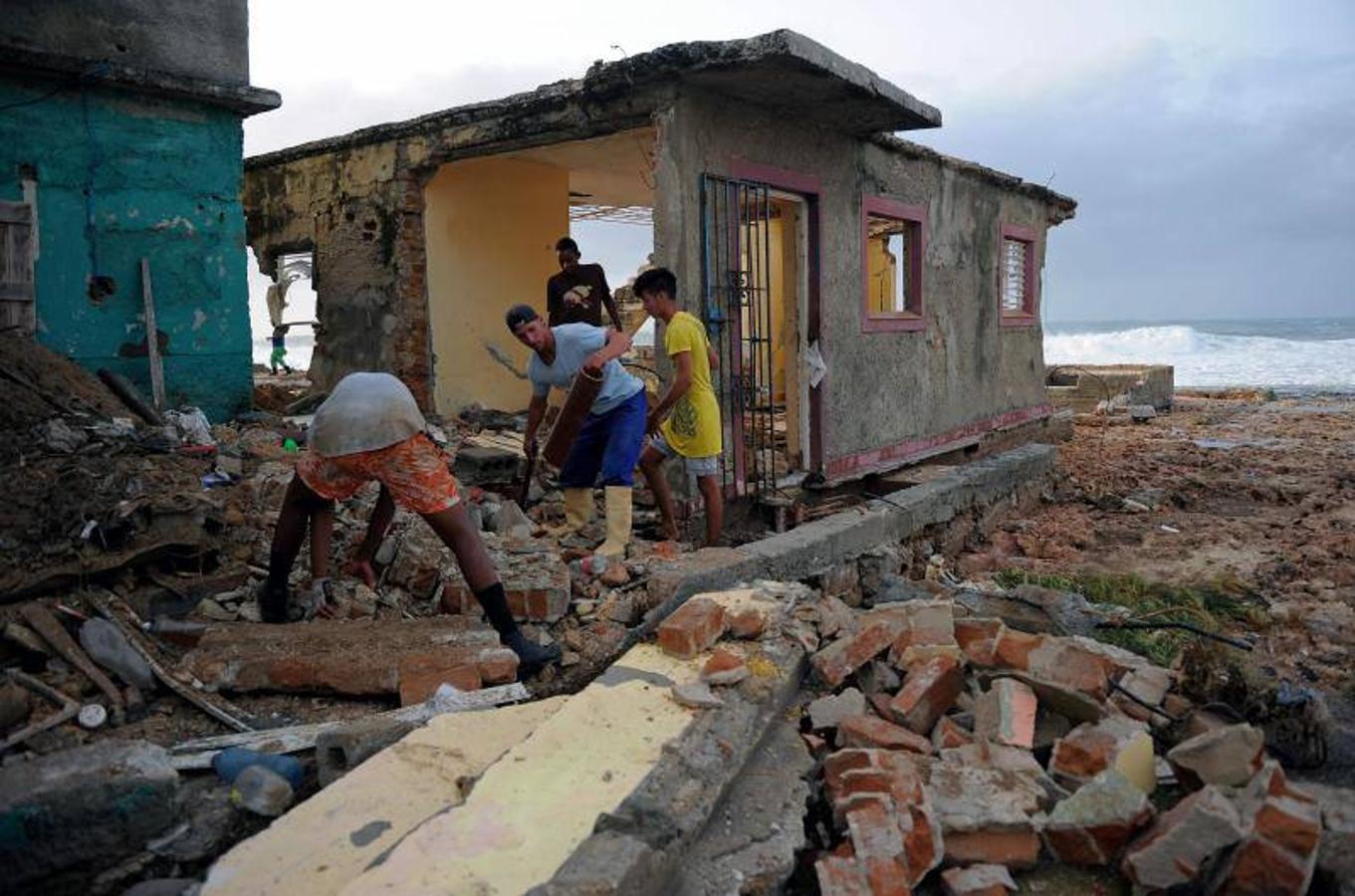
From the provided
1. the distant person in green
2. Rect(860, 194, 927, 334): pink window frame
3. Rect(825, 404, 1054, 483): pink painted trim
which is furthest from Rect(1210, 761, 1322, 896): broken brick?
the distant person in green

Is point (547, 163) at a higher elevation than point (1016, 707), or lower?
higher

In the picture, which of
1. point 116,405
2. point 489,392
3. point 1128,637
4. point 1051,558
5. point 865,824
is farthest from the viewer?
point 489,392

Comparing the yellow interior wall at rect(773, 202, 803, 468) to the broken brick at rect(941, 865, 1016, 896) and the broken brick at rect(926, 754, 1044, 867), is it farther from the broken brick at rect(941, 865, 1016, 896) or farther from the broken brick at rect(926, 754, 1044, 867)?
the broken brick at rect(941, 865, 1016, 896)

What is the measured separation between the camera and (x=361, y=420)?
12.9 feet

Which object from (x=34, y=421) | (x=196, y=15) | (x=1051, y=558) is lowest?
(x=1051, y=558)

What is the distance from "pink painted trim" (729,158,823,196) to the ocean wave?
31.3 m

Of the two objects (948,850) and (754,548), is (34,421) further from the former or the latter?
(948,850)

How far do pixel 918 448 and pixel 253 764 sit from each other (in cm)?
807

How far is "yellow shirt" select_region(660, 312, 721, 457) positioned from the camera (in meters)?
5.86

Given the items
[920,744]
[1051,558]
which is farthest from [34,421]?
[1051,558]

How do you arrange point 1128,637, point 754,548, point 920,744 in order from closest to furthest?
1. point 920,744
2. point 1128,637
3. point 754,548

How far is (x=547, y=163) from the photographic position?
10.2m

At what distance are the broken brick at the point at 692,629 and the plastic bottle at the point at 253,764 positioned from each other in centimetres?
138

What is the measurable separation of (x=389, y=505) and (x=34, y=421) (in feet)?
8.88
